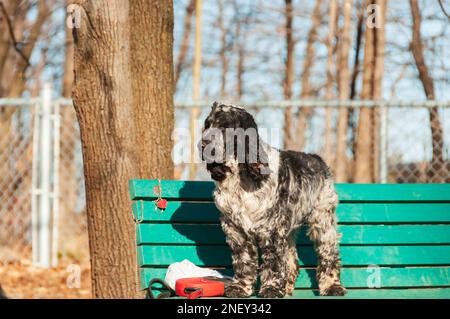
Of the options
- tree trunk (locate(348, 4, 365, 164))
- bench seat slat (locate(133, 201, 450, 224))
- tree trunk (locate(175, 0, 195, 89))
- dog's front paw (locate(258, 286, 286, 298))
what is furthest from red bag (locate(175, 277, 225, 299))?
tree trunk (locate(175, 0, 195, 89))

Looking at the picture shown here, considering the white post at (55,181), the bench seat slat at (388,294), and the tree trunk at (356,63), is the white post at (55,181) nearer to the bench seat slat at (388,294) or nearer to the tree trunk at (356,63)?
the bench seat slat at (388,294)

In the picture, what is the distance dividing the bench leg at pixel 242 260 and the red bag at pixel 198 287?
60 mm

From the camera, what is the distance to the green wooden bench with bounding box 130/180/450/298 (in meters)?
5.30

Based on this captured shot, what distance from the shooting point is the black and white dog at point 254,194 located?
448cm

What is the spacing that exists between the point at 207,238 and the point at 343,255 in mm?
1000

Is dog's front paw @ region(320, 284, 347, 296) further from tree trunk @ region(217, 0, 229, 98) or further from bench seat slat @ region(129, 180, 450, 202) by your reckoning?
tree trunk @ region(217, 0, 229, 98)

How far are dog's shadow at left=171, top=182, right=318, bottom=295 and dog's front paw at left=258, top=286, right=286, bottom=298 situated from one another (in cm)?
68

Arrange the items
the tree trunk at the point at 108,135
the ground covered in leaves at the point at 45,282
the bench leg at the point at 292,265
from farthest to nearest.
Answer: the ground covered in leaves at the point at 45,282 → the tree trunk at the point at 108,135 → the bench leg at the point at 292,265

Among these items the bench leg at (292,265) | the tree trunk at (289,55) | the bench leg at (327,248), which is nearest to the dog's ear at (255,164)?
the bench leg at (327,248)

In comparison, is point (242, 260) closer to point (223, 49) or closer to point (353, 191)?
point (353, 191)

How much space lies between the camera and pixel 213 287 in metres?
4.69

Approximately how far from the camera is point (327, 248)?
510 centimetres
